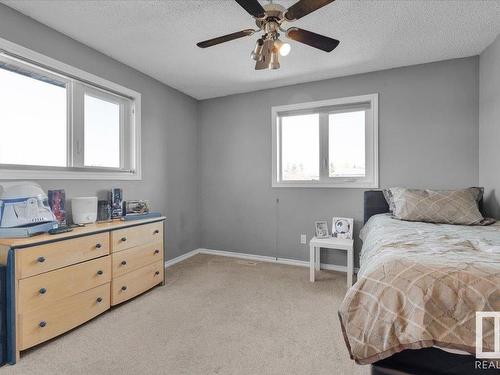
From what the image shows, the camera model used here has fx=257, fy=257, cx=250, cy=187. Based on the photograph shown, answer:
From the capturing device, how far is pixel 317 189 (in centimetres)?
345

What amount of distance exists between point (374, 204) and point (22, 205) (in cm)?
327

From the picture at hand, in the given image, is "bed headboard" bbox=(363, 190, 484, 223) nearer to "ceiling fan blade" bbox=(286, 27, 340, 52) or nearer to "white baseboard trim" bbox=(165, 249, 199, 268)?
"ceiling fan blade" bbox=(286, 27, 340, 52)

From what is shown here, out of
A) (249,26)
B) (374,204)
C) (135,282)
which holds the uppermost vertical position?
(249,26)

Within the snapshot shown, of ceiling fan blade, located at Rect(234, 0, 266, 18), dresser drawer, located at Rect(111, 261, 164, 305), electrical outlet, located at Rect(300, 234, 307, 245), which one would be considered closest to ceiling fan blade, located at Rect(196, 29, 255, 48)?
ceiling fan blade, located at Rect(234, 0, 266, 18)

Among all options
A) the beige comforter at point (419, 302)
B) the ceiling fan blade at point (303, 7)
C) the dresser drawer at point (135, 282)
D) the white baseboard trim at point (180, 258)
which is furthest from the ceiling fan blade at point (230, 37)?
the white baseboard trim at point (180, 258)

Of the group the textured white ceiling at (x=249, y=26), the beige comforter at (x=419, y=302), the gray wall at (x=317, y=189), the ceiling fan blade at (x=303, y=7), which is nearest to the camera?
the beige comforter at (x=419, y=302)

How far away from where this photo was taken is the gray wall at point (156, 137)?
2.19 metres

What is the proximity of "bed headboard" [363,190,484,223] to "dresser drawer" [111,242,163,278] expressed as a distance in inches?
94.1

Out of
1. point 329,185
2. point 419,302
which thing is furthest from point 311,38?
point 329,185

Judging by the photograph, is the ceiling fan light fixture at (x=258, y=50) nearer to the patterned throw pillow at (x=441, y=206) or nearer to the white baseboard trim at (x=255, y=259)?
the patterned throw pillow at (x=441, y=206)

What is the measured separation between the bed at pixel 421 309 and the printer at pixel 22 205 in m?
2.14

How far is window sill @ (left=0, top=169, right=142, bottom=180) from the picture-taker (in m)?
1.99

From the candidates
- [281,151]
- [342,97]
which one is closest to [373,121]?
[342,97]

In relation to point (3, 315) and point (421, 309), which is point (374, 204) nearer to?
point (421, 309)
